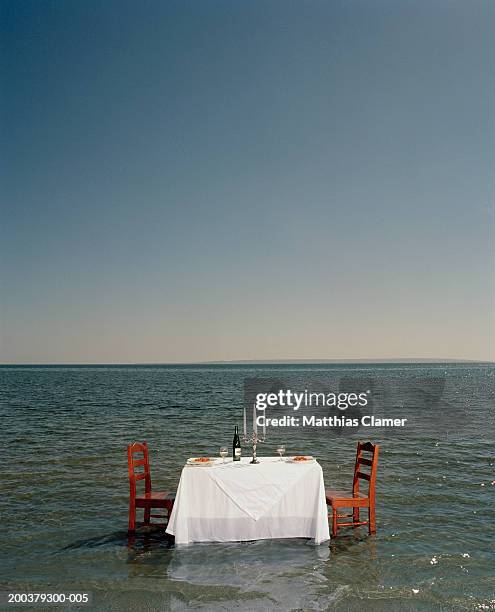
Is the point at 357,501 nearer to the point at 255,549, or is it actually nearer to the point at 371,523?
the point at 371,523

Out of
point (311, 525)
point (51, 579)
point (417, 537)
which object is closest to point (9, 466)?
point (51, 579)

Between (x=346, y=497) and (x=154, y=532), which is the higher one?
(x=346, y=497)

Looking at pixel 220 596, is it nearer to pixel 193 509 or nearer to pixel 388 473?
pixel 193 509

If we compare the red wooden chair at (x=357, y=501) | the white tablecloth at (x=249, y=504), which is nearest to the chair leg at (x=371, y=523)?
the red wooden chair at (x=357, y=501)

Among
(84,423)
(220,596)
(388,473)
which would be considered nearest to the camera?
(220,596)

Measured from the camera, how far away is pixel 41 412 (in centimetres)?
2722

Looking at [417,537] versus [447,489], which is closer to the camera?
[417,537]

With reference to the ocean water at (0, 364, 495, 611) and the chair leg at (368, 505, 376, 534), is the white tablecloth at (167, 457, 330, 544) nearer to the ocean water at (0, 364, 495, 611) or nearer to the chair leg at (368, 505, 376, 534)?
the ocean water at (0, 364, 495, 611)

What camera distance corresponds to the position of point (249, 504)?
6762mm

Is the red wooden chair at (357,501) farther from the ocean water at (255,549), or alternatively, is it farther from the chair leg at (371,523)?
the ocean water at (255,549)

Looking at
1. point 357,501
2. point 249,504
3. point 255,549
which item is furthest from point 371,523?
point 249,504

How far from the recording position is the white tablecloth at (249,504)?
265 inches

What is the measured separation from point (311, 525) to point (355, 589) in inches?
51.5

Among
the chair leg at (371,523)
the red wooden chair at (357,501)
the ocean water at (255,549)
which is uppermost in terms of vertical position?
the red wooden chair at (357,501)
